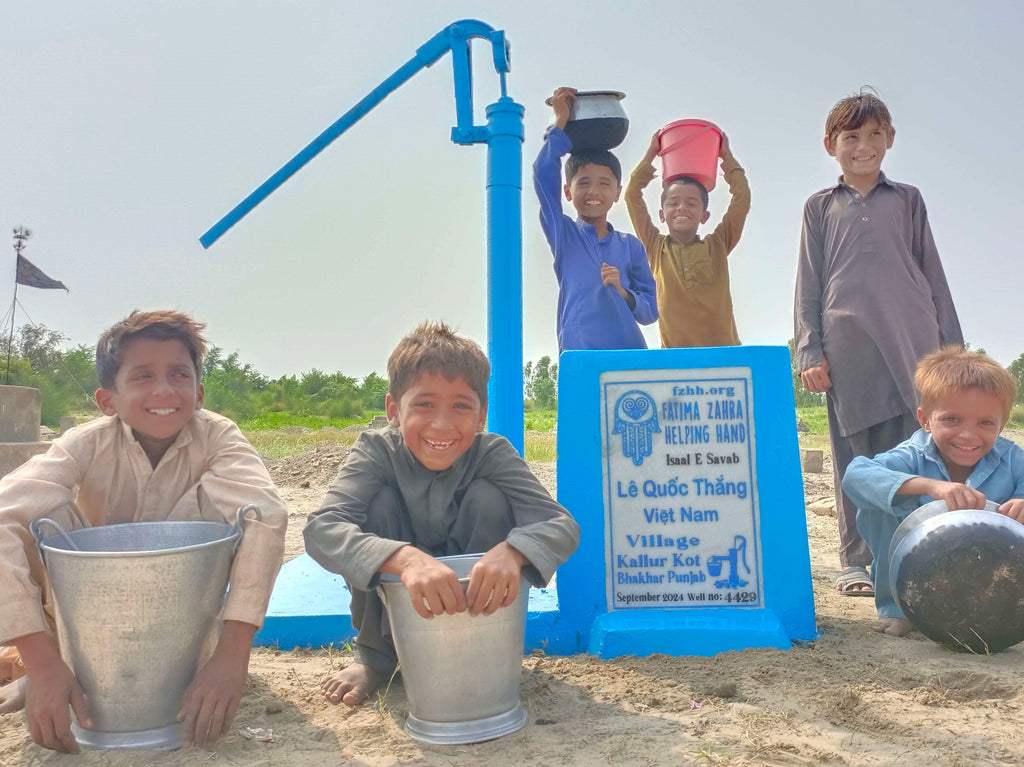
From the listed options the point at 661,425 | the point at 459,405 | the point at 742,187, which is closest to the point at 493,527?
the point at 459,405

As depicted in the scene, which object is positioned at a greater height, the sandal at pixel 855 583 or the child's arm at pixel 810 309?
the child's arm at pixel 810 309

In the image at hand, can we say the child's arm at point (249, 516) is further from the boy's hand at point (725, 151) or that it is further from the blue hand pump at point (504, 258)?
the boy's hand at point (725, 151)

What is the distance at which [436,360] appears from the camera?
2211 mm

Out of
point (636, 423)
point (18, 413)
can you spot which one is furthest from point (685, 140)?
point (18, 413)

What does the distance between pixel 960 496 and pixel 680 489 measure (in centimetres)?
82

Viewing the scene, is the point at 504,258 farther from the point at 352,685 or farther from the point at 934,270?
the point at 934,270

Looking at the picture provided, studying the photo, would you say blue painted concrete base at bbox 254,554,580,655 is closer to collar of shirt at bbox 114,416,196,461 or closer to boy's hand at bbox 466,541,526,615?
collar of shirt at bbox 114,416,196,461

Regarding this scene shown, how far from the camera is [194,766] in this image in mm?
1802

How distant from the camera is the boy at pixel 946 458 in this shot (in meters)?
2.71

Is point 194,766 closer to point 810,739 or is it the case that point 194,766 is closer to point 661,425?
point 810,739

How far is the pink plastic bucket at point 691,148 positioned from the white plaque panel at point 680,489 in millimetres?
1321

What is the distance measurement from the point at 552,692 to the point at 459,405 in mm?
791

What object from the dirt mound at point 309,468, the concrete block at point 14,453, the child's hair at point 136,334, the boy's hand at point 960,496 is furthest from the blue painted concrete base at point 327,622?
the concrete block at point 14,453

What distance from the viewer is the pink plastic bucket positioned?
3656 millimetres
